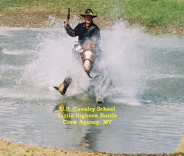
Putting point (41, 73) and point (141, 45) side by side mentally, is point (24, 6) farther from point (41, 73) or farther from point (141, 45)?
point (41, 73)

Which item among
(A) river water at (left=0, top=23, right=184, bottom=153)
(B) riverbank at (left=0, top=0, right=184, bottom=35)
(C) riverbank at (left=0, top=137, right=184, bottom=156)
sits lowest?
(C) riverbank at (left=0, top=137, right=184, bottom=156)

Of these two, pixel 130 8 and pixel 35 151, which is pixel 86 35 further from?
pixel 130 8

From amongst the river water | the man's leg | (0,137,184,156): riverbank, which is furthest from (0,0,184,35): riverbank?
(0,137,184,156): riverbank

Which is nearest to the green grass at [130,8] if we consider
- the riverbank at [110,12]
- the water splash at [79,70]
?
the riverbank at [110,12]

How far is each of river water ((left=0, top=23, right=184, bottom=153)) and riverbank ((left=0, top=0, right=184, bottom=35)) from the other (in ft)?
25.8

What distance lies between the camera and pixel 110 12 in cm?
3359

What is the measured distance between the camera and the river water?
1094 centimetres

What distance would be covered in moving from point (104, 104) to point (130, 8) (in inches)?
792

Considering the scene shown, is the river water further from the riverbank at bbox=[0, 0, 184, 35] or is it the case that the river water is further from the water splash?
the riverbank at bbox=[0, 0, 184, 35]

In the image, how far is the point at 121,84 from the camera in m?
16.6

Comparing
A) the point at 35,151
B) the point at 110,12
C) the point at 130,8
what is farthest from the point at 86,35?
the point at 130,8

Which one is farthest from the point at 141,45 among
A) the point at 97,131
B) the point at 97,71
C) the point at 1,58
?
the point at 97,131

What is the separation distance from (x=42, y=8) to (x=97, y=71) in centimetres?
1991

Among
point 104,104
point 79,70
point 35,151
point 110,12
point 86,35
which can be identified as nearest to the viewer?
point 35,151
